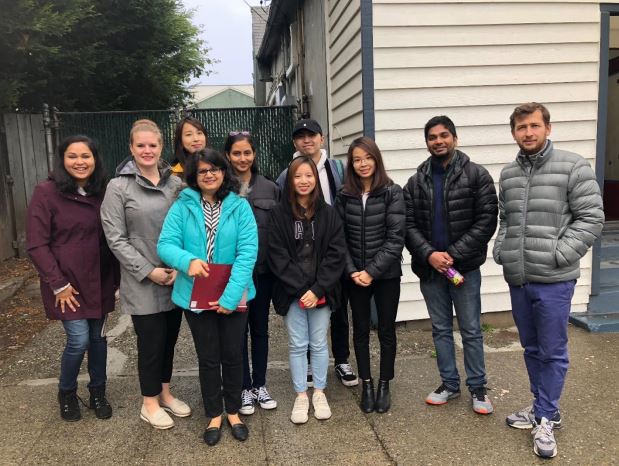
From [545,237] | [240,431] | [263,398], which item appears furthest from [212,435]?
[545,237]

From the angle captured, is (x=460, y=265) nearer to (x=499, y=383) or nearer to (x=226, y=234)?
(x=499, y=383)

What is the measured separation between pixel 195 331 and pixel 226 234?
615 mm

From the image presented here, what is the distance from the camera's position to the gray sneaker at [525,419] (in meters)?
3.10

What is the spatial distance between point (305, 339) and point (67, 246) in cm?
161

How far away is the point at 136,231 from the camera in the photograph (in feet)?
Result: 10.2

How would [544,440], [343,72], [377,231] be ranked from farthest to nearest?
[343,72] < [377,231] < [544,440]

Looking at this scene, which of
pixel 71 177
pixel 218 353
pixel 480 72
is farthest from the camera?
pixel 480 72

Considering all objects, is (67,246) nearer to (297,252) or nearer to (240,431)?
(297,252)

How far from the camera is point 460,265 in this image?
3.26 meters

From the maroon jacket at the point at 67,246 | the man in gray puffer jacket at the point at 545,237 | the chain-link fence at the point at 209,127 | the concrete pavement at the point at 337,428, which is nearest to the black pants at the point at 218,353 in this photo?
the concrete pavement at the point at 337,428

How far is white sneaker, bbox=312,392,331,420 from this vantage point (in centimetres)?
331

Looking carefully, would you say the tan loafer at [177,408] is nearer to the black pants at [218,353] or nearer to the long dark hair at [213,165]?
the black pants at [218,353]

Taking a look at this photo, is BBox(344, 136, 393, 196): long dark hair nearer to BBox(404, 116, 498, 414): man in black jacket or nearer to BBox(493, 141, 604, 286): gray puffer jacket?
BBox(404, 116, 498, 414): man in black jacket

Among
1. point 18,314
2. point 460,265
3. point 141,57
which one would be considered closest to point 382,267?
point 460,265
